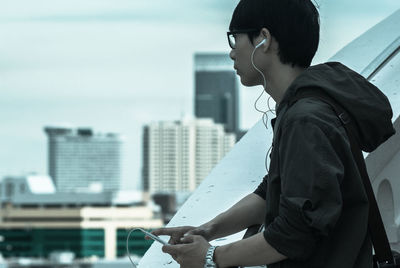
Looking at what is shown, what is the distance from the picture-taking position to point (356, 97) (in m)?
1.48

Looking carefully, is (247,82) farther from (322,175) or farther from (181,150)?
(181,150)

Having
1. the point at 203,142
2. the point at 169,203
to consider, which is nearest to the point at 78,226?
the point at 169,203

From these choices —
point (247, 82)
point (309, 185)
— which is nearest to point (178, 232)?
point (247, 82)

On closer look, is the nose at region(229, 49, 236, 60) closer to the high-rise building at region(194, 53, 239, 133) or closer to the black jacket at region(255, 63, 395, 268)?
the black jacket at region(255, 63, 395, 268)

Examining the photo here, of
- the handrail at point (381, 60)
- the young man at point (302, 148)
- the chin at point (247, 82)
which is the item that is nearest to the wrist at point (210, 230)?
the young man at point (302, 148)

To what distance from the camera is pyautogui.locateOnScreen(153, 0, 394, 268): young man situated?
1409 millimetres

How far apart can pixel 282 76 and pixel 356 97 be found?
0.16 meters

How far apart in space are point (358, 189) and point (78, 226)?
79.4m

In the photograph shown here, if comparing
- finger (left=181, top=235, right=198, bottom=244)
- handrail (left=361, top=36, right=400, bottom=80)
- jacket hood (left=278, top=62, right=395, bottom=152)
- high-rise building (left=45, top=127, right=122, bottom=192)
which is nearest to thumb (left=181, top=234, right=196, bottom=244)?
finger (left=181, top=235, right=198, bottom=244)

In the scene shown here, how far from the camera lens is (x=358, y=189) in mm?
1465

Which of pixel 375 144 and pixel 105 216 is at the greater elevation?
pixel 375 144

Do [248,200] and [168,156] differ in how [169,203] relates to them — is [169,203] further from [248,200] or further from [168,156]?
[248,200]

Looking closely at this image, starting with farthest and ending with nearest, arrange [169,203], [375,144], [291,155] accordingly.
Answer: [169,203] < [375,144] < [291,155]

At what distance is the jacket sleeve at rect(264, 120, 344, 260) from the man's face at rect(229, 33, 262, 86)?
0.21 meters
